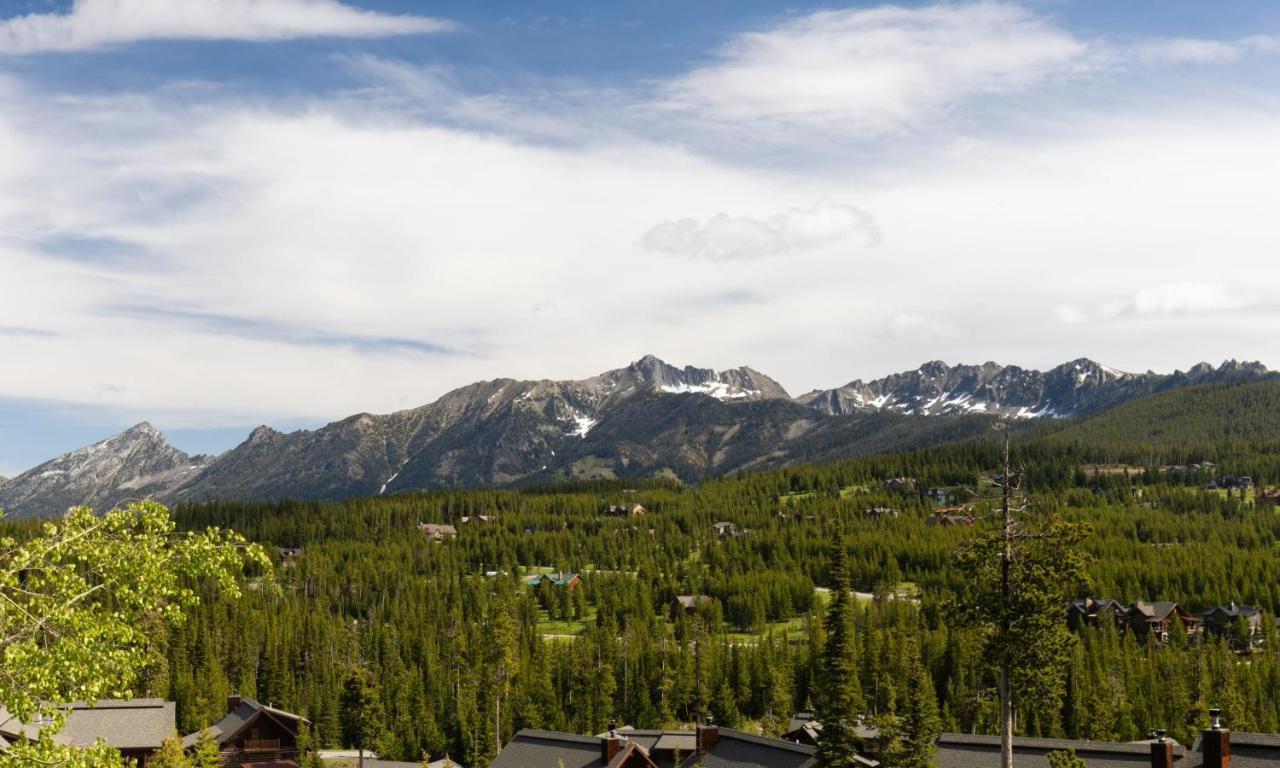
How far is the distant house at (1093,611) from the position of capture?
170 m

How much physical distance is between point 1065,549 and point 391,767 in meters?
70.4

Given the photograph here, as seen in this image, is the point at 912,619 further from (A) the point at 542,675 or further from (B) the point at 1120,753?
(B) the point at 1120,753

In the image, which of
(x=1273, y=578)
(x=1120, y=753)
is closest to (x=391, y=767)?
(x=1120, y=753)

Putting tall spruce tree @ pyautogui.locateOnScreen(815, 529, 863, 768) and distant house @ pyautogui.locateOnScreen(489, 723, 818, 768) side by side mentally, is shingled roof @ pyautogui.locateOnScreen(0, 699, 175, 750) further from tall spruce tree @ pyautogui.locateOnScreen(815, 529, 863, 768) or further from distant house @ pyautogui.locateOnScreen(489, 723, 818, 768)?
tall spruce tree @ pyautogui.locateOnScreen(815, 529, 863, 768)

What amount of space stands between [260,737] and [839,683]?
214 ft

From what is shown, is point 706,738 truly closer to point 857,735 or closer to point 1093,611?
point 857,735

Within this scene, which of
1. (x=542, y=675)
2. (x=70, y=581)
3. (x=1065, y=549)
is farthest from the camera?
(x=542, y=675)

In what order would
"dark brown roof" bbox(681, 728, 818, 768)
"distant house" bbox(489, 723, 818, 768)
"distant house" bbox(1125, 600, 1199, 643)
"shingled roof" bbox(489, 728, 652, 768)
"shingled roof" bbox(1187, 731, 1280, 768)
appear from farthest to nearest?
"distant house" bbox(1125, 600, 1199, 643), "shingled roof" bbox(489, 728, 652, 768), "distant house" bbox(489, 723, 818, 768), "dark brown roof" bbox(681, 728, 818, 768), "shingled roof" bbox(1187, 731, 1280, 768)

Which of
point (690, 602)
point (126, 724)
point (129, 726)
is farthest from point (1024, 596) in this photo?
point (690, 602)

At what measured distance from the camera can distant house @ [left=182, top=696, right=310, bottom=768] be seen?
341ft

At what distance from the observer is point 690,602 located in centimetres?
19512

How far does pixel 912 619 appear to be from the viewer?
154 metres

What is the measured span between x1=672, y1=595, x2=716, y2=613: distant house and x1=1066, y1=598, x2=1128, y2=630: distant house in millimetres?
57669

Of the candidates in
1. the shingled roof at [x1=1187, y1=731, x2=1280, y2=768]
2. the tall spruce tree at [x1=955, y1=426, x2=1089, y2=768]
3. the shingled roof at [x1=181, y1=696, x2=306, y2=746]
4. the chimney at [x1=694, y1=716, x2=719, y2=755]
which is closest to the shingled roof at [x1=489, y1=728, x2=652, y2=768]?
Answer: the chimney at [x1=694, y1=716, x2=719, y2=755]
